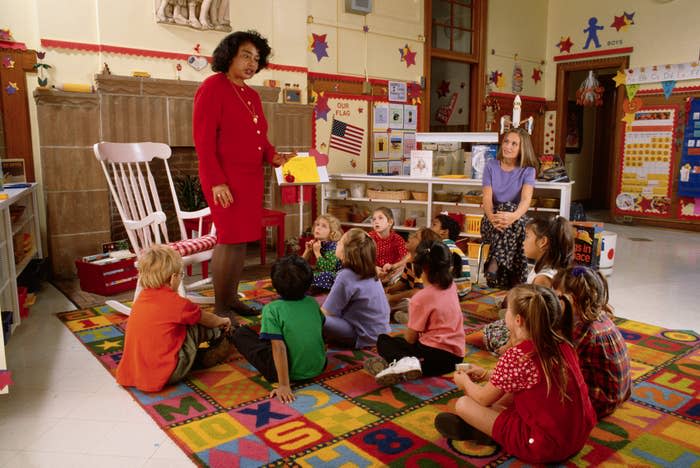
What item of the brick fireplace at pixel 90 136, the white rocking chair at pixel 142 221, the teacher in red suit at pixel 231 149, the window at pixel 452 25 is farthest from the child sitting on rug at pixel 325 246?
the window at pixel 452 25

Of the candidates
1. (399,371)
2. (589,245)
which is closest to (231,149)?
(399,371)

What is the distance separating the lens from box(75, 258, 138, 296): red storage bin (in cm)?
419

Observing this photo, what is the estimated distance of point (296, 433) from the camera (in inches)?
86.3

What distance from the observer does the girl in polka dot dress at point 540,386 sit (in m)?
1.83

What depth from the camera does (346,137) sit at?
6.87 metres

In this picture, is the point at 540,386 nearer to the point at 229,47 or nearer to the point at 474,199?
the point at 229,47

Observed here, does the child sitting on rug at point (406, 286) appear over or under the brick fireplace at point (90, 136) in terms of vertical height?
under

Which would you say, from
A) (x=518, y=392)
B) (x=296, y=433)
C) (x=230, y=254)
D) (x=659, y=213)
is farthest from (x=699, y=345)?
(x=659, y=213)

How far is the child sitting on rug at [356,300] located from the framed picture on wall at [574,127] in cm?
795

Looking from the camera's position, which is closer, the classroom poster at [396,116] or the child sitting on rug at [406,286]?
the child sitting on rug at [406,286]

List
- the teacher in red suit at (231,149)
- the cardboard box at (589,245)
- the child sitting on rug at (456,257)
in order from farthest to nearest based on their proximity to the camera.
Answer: the cardboard box at (589,245), the child sitting on rug at (456,257), the teacher in red suit at (231,149)

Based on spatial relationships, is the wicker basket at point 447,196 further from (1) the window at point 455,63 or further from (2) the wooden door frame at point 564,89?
(2) the wooden door frame at point 564,89

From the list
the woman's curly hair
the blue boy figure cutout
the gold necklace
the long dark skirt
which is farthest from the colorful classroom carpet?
the blue boy figure cutout

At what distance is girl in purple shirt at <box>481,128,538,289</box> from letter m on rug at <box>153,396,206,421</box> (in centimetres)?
241
